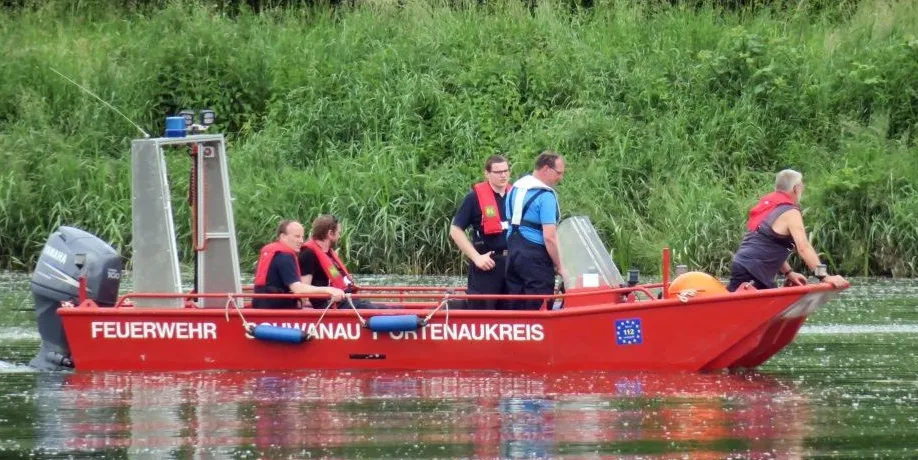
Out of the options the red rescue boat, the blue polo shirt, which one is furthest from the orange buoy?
the blue polo shirt

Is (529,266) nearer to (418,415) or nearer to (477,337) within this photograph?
(477,337)

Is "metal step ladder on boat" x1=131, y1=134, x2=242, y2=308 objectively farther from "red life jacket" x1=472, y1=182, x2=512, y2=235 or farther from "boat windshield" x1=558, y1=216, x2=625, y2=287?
"boat windshield" x1=558, y1=216, x2=625, y2=287

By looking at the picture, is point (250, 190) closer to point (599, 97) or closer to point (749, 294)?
point (599, 97)

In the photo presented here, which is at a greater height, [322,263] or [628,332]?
[322,263]

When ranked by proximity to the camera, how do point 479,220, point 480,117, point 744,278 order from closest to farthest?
point 744,278 → point 479,220 → point 480,117

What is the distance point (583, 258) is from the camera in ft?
41.0

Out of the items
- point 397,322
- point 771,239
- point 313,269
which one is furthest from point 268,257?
point 771,239

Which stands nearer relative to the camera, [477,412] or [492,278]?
[477,412]

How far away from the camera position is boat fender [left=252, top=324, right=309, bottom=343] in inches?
478

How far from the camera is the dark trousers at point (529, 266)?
12109mm

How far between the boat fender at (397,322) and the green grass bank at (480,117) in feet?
25.7

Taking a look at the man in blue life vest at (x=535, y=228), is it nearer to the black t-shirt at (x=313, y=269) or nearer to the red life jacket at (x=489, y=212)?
the red life jacket at (x=489, y=212)

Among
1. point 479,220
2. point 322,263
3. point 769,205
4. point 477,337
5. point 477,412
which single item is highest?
point 769,205

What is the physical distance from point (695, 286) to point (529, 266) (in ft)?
3.75
